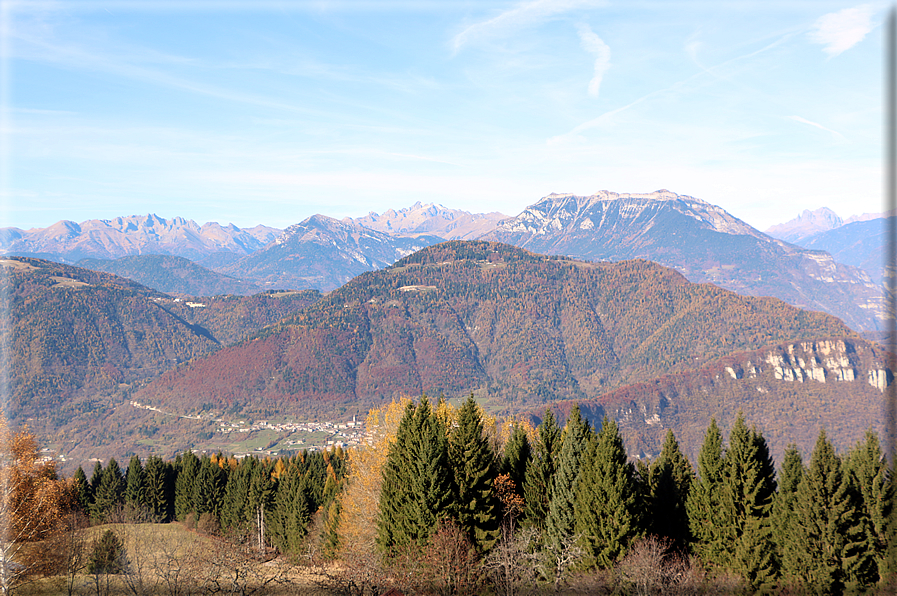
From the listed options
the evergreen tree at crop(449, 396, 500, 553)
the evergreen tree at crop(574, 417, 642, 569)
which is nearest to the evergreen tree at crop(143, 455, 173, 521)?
the evergreen tree at crop(449, 396, 500, 553)

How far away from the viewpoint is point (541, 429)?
59.5m

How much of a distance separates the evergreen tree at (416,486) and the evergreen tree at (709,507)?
21209 millimetres

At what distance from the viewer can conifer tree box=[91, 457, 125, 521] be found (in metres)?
110

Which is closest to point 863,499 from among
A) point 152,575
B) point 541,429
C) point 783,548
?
point 783,548

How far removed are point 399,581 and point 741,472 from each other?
2886 cm

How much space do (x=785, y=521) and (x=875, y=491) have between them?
27.0ft

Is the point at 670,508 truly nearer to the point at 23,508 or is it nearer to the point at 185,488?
the point at 23,508

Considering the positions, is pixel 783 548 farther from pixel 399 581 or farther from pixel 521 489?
pixel 399 581

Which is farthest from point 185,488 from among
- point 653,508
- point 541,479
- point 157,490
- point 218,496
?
point 653,508

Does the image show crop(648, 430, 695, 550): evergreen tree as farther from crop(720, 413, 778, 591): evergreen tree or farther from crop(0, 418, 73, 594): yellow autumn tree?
crop(0, 418, 73, 594): yellow autumn tree

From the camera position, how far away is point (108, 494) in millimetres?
112812

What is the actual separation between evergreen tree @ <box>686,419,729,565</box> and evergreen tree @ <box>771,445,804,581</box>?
3973 mm

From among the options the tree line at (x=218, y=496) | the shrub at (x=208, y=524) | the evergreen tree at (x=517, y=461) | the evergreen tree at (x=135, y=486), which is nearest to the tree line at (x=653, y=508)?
the evergreen tree at (x=517, y=461)

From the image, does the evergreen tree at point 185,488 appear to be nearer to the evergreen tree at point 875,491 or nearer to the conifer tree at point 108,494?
the conifer tree at point 108,494
